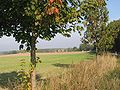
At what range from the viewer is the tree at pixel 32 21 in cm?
918

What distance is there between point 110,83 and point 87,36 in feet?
67.4

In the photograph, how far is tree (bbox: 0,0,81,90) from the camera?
361 inches

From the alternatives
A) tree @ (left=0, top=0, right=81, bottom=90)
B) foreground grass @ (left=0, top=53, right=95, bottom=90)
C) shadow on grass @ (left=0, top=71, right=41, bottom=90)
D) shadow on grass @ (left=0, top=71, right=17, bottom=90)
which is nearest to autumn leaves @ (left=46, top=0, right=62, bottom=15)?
tree @ (left=0, top=0, right=81, bottom=90)

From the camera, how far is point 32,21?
10.4m

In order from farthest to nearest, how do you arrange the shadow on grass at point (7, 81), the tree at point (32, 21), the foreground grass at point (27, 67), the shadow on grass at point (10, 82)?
the foreground grass at point (27, 67) < the shadow on grass at point (7, 81) < the shadow on grass at point (10, 82) < the tree at point (32, 21)

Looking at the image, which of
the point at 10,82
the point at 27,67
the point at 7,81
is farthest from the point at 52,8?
the point at 7,81

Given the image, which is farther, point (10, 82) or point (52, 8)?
point (10, 82)

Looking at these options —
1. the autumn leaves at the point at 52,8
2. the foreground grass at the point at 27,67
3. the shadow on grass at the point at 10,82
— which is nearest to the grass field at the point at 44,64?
the foreground grass at the point at 27,67

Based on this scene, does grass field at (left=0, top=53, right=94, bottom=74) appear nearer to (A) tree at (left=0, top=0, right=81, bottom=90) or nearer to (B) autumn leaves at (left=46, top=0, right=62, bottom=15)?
(A) tree at (left=0, top=0, right=81, bottom=90)

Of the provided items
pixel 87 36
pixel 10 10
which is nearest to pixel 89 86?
pixel 10 10

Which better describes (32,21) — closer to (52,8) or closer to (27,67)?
(27,67)

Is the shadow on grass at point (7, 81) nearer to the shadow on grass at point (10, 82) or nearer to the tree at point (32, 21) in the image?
the shadow on grass at point (10, 82)

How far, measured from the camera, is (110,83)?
500 inches

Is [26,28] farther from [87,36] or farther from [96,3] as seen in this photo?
[87,36]
